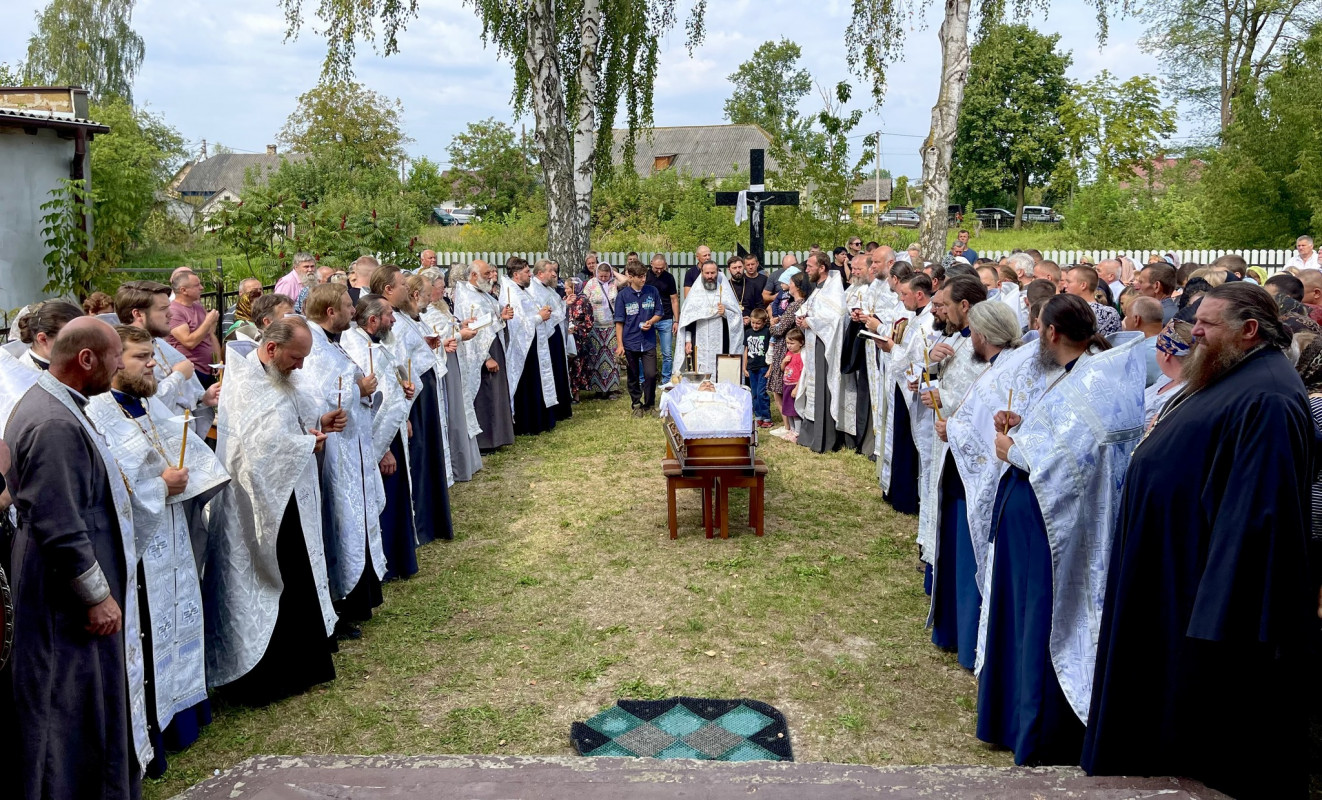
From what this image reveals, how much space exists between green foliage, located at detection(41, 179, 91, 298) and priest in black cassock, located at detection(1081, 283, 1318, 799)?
46.7 feet

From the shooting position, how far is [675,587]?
735 cm

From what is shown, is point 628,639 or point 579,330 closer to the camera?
point 628,639

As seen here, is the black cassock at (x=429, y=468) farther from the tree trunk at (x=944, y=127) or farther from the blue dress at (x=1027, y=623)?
the tree trunk at (x=944, y=127)

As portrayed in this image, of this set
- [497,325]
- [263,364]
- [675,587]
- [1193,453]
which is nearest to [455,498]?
[497,325]

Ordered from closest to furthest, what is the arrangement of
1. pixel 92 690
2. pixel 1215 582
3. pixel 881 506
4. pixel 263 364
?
pixel 1215 582, pixel 92 690, pixel 263 364, pixel 881 506

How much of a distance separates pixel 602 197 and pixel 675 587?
25.0 metres

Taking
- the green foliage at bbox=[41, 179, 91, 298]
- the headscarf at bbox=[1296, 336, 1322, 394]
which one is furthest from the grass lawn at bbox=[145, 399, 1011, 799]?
the green foliage at bbox=[41, 179, 91, 298]

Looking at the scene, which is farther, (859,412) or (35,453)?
(859,412)

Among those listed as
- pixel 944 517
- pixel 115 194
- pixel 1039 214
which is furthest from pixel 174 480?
pixel 1039 214

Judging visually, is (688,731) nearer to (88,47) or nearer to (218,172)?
(88,47)

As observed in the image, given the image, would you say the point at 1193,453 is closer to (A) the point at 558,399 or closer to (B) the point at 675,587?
(B) the point at 675,587

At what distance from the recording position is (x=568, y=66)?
17797 millimetres

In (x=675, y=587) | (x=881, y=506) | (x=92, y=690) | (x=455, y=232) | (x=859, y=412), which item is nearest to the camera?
(x=92, y=690)

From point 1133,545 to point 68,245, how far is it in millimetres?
14916
